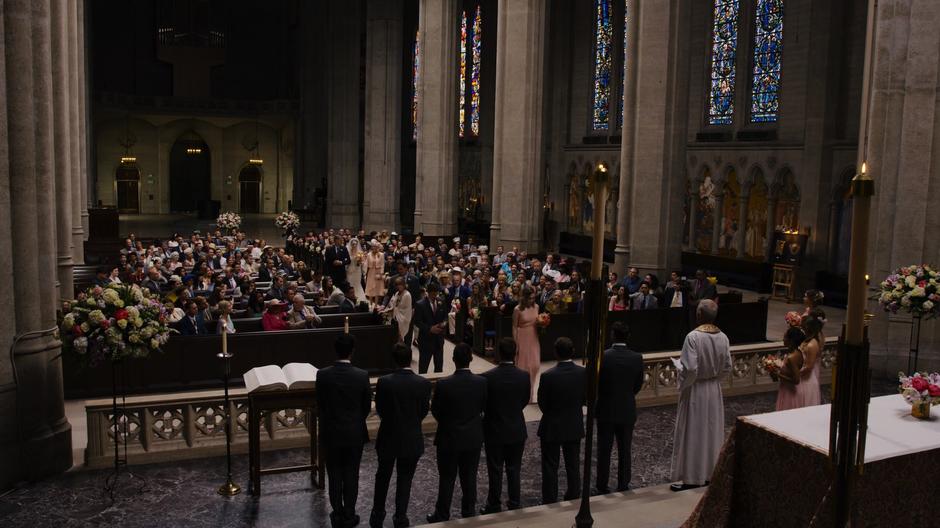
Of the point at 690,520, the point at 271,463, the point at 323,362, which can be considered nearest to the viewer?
the point at 690,520

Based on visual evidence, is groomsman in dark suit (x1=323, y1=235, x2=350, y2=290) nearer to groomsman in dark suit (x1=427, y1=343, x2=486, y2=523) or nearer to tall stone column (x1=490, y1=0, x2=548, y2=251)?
tall stone column (x1=490, y1=0, x2=548, y2=251)

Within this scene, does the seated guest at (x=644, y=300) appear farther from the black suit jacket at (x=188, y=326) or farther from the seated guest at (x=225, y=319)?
the black suit jacket at (x=188, y=326)

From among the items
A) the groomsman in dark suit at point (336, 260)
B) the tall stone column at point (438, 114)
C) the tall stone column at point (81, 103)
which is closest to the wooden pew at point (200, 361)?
the groomsman in dark suit at point (336, 260)

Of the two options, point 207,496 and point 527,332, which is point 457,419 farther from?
point 527,332

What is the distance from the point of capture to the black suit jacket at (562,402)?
777 centimetres

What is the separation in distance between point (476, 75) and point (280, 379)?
37438 mm

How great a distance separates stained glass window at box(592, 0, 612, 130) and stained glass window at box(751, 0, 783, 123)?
852 cm

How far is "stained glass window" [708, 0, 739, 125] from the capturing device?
29562mm

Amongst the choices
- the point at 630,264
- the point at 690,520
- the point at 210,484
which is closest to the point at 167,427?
the point at 210,484

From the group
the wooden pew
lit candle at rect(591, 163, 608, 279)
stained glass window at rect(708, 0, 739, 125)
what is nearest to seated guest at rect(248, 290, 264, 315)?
the wooden pew

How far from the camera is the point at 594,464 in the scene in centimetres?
955

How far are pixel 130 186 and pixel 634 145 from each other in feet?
124

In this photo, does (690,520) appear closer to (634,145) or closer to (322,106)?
(634,145)

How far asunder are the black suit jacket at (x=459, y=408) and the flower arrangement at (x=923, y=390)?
3.34 metres
